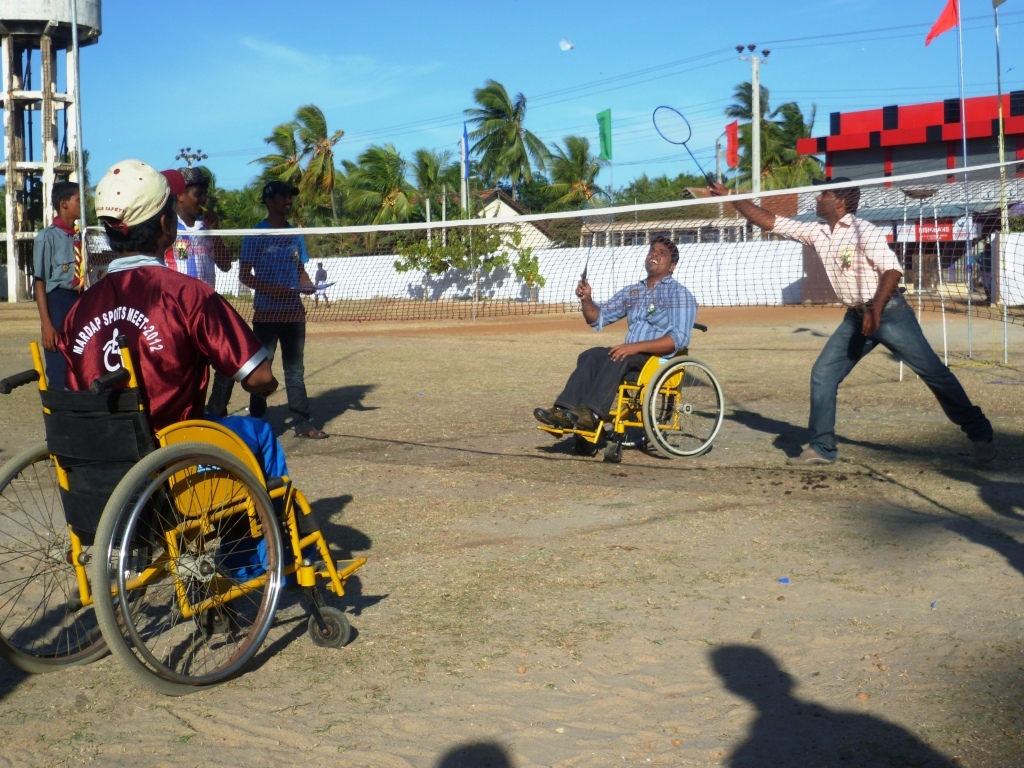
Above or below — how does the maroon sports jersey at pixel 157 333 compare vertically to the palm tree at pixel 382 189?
below

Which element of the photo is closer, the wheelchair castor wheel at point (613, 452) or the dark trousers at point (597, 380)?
the dark trousers at point (597, 380)

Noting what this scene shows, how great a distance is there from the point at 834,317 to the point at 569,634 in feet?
78.9

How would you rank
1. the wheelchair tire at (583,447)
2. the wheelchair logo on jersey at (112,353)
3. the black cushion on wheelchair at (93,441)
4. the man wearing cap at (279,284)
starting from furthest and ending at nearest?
the man wearing cap at (279,284) → the wheelchair tire at (583,447) → the wheelchair logo on jersey at (112,353) → the black cushion on wheelchair at (93,441)

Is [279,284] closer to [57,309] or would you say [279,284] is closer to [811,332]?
[57,309]

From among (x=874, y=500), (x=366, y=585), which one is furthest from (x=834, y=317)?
(x=366, y=585)

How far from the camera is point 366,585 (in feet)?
15.0

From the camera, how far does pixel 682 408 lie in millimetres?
7297

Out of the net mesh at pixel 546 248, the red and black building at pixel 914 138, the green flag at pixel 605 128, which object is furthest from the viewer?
the red and black building at pixel 914 138

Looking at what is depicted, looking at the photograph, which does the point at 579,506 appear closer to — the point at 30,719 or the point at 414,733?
the point at 414,733

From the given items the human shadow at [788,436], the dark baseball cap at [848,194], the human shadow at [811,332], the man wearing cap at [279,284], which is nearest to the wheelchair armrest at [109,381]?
the man wearing cap at [279,284]

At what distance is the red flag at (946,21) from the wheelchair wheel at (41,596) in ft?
66.5

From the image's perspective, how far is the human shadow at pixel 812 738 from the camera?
114 inches

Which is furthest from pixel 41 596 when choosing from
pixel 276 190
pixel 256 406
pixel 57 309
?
pixel 276 190

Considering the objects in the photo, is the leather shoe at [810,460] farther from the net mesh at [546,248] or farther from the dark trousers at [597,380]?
the net mesh at [546,248]
